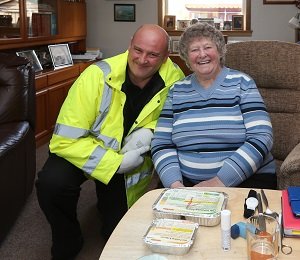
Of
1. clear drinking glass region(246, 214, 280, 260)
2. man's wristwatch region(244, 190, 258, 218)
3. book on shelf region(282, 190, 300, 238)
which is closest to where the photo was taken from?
clear drinking glass region(246, 214, 280, 260)

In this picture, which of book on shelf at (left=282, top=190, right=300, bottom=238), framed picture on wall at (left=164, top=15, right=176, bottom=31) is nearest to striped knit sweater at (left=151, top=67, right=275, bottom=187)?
book on shelf at (left=282, top=190, right=300, bottom=238)

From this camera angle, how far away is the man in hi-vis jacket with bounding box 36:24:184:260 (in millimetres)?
1844

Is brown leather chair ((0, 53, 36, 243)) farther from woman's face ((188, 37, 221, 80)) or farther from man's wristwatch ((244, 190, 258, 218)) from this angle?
man's wristwatch ((244, 190, 258, 218))

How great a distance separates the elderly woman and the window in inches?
119

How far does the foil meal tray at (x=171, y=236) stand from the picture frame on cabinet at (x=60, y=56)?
3.17 meters

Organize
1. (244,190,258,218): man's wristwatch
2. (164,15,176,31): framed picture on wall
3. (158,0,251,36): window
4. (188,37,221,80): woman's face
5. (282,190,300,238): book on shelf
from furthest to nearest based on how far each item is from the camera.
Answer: (164,15,176,31): framed picture on wall < (158,0,251,36): window < (188,37,221,80): woman's face < (244,190,258,218): man's wristwatch < (282,190,300,238): book on shelf

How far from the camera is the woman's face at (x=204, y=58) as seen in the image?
1824 millimetres

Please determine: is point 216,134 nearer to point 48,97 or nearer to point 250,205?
point 250,205

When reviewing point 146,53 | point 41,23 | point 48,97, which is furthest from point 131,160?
point 41,23

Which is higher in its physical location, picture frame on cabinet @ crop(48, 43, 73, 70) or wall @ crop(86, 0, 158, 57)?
wall @ crop(86, 0, 158, 57)

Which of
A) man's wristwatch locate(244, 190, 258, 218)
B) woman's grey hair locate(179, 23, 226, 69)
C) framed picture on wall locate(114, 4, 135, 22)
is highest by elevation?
framed picture on wall locate(114, 4, 135, 22)

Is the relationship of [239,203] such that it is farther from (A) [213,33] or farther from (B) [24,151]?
(B) [24,151]

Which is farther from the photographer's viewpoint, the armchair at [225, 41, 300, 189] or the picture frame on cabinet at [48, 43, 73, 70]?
the picture frame on cabinet at [48, 43, 73, 70]

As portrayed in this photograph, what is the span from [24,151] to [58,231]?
0.58 meters
